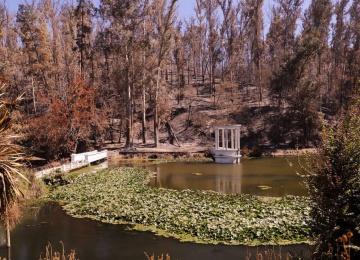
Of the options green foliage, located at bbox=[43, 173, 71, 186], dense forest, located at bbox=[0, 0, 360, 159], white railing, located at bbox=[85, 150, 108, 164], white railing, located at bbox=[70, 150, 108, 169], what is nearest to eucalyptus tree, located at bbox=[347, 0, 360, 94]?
dense forest, located at bbox=[0, 0, 360, 159]

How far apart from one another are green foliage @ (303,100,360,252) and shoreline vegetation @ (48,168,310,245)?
2.70 feet

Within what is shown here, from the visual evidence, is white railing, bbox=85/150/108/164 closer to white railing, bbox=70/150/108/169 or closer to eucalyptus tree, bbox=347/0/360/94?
white railing, bbox=70/150/108/169

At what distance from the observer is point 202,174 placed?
19734 millimetres

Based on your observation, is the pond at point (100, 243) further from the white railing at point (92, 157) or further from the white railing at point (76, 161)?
the white railing at point (92, 157)

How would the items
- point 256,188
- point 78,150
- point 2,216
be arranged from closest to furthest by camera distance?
point 2,216 < point 256,188 < point 78,150

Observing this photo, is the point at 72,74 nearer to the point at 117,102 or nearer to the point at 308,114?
the point at 117,102

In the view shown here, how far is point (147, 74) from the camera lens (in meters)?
36.7

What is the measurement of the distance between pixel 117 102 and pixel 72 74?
6.58 meters

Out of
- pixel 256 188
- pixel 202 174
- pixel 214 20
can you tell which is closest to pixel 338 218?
pixel 256 188

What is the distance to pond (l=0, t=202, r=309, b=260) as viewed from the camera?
741cm

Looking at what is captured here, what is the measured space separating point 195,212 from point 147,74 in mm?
28398

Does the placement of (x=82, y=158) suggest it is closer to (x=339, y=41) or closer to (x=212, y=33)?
(x=212, y=33)

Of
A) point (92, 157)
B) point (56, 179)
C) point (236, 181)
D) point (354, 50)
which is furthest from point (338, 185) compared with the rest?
point (354, 50)

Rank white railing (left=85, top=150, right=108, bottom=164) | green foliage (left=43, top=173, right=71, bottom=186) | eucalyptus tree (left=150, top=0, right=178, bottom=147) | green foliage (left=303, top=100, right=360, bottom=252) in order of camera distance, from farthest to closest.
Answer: eucalyptus tree (left=150, top=0, right=178, bottom=147), white railing (left=85, top=150, right=108, bottom=164), green foliage (left=43, top=173, right=71, bottom=186), green foliage (left=303, top=100, right=360, bottom=252)
